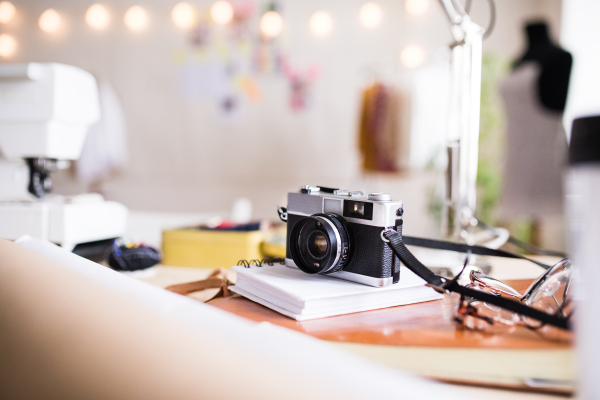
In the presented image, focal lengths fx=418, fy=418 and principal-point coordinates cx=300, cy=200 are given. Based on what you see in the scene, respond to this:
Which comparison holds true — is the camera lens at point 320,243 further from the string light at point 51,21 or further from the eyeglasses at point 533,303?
the string light at point 51,21

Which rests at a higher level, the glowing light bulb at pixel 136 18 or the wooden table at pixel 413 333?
the glowing light bulb at pixel 136 18

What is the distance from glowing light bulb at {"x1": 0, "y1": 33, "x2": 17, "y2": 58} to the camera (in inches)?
114

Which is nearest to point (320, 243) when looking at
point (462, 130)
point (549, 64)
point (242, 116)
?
point (462, 130)

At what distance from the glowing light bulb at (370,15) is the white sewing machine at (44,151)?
2119 millimetres

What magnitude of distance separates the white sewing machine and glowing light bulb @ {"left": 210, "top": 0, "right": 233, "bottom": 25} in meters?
2.03

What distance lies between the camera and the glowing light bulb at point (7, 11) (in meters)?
2.87

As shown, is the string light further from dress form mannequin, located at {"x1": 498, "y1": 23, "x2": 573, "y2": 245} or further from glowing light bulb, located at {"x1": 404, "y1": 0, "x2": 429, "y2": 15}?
dress form mannequin, located at {"x1": 498, "y1": 23, "x2": 573, "y2": 245}

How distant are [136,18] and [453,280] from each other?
9.84 feet

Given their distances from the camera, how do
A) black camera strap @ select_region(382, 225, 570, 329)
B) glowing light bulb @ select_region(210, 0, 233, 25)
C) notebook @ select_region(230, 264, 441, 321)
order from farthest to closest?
glowing light bulb @ select_region(210, 0, 233, 25), notebook @ select_region(230, 264, 441, 321), black camera strap @ select_region(382, 225, 570, 329)

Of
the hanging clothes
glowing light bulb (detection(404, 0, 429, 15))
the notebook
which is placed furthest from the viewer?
glowing light bulb (detection(404, 0, 429, 15))

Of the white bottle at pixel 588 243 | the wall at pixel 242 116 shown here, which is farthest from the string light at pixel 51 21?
the white bottle at pixel 588 243

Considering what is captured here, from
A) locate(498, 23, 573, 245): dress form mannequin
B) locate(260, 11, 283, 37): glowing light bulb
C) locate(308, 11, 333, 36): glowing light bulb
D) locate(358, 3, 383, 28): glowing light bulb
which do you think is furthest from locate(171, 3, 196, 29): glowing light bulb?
locate(498, 23, 573, 245): dress form mannequin

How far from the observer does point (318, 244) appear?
541 millimetres

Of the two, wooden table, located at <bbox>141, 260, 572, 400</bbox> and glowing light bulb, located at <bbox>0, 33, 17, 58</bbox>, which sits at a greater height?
glowing light bulb, located at <bbox>0, 33, 17, 58</bbox>
